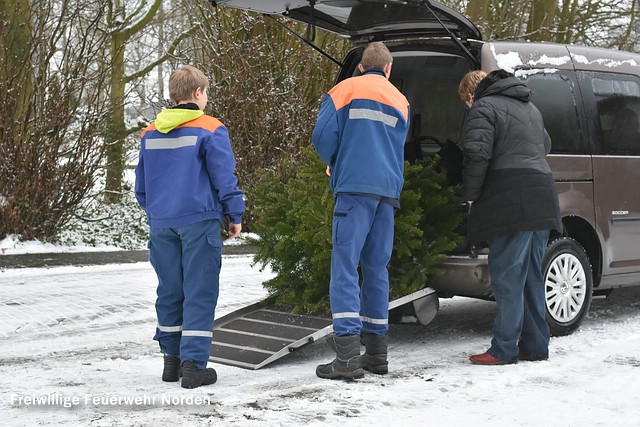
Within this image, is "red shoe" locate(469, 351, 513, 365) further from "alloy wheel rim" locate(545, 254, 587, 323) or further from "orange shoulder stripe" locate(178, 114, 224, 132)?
"orange shoulder stripe" locate(178, 114, 224, 132)

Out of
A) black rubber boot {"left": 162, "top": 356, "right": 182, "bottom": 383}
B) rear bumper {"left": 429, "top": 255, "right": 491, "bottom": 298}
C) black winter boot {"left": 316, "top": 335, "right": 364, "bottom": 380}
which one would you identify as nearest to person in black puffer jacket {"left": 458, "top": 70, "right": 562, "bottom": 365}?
rear bumper {"left": 429, "top": 255, "right": 491, "bottom": 298}

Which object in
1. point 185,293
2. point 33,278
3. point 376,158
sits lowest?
point 33,278

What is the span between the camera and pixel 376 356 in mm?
5387

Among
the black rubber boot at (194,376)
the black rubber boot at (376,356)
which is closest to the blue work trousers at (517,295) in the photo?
the black rubber boot at (376,356)

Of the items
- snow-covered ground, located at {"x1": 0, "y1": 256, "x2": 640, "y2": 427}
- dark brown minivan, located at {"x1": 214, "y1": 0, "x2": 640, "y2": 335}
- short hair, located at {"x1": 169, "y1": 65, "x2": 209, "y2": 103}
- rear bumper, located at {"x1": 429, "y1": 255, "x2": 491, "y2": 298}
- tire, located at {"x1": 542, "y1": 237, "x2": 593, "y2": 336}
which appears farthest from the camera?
tire, located at {"x1": 542, "y1": 237, "x2": 593, "y2": 336}

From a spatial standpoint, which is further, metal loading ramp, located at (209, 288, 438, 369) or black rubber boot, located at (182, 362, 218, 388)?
metal loading ramp, located at (209, 288, 438, 369)

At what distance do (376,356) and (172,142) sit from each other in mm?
1802

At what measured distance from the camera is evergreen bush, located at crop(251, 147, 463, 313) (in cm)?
603

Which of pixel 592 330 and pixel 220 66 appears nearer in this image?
pixel 592 330

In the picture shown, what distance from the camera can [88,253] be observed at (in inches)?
465

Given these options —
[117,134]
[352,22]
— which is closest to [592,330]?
[352,22]

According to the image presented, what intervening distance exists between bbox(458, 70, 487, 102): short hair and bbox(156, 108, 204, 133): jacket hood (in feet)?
6.28

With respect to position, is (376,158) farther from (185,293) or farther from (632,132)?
(632,132)

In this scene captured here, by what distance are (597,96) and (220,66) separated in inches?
329
